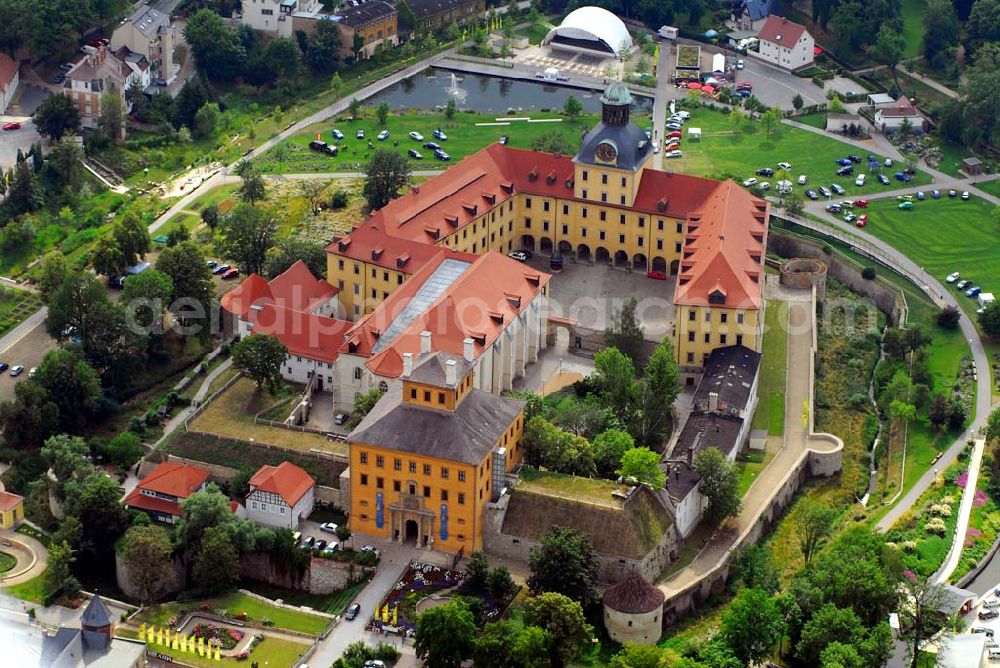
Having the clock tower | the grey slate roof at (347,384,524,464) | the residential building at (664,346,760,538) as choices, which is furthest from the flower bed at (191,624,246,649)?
the clock tower

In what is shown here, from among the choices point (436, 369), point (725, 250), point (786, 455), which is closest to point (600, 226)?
point (725, 250)

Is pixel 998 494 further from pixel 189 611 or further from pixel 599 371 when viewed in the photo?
pixel 189 611

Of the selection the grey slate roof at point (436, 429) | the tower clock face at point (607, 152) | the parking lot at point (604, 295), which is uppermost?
the tower clock face at point (607, 152)

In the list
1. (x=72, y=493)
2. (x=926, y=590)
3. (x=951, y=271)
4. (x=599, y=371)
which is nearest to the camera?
(x=926, y=590)

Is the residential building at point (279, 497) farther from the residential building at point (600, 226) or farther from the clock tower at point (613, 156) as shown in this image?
the clock tower at point (613, 156)

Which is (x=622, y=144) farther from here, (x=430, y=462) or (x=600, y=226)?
(x=430, y=462)

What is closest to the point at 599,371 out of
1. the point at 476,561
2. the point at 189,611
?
the point at 476,561

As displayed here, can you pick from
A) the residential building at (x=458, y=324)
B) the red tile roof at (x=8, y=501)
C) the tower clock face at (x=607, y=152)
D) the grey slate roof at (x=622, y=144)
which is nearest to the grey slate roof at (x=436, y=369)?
the residential building at (x=458, y=324)
